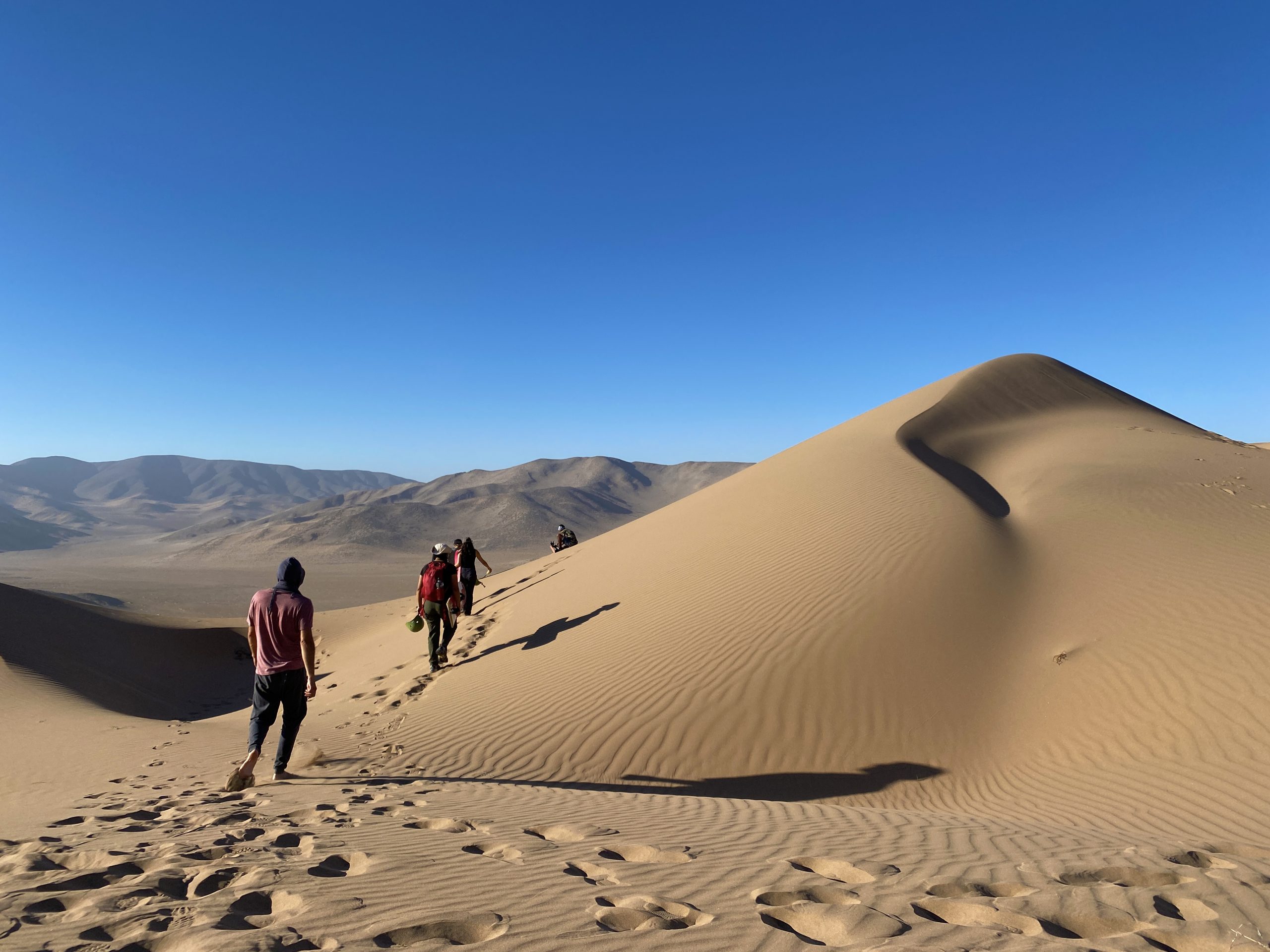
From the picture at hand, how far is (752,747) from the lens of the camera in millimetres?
6633

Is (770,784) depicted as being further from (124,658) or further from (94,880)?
(124,658)

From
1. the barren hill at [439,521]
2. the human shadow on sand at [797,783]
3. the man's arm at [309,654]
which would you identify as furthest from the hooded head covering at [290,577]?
the barren hill at [439,521]

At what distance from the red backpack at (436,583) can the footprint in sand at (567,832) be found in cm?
537

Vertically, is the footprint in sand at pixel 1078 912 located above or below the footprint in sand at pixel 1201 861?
above

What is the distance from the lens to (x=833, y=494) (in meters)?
13.3

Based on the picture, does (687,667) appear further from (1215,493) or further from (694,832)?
(1215,493)

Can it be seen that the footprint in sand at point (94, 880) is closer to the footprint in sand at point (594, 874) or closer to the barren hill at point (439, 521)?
the footprint in sand at point (594, 874)

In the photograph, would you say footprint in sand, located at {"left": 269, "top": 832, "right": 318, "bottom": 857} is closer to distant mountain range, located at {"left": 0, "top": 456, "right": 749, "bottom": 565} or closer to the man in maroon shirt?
the man in maroon shirt

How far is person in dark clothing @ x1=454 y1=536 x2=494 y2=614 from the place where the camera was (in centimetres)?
1180

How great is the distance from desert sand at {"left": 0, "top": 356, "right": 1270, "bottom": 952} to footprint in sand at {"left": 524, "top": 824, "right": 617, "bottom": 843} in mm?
26

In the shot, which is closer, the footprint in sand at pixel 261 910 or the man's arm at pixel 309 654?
the footprint in sand at pixel 261 910

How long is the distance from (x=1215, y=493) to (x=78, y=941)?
15.5 m

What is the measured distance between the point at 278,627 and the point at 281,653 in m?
0.21

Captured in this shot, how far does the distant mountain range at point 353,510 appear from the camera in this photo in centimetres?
6397
